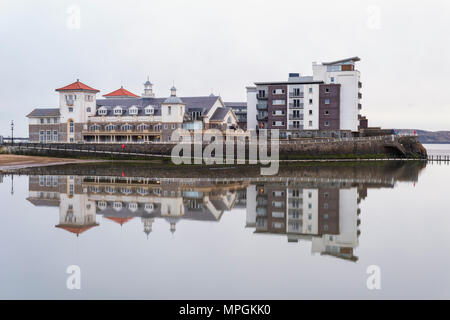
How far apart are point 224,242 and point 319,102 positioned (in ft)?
240

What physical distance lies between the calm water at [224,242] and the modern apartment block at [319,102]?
50.1 metres

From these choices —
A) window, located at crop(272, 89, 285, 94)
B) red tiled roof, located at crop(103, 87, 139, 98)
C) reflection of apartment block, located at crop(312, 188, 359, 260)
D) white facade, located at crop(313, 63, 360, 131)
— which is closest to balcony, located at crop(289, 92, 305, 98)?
window, located at crop(272, 89, 285, 94)

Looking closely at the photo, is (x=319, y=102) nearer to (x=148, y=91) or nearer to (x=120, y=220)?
(x=148, y=91)

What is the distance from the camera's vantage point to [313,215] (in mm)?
29422

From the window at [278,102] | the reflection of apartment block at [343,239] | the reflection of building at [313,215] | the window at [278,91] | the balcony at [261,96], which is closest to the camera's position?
the reflection of apartment block at [343,239]

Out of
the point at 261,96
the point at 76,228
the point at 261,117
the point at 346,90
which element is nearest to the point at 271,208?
the point at 76,228

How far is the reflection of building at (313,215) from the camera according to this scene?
22.8m

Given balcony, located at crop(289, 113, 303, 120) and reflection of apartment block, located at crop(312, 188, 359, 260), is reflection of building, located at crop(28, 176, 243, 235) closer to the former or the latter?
reflection of apartment block, located at crop(312, 188, 359, 260)

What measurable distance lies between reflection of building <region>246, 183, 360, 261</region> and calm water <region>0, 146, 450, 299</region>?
81 mm

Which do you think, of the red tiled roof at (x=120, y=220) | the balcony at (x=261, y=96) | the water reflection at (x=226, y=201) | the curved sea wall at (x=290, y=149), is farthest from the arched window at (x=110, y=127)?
the red tiled roof at (x=120, y=220)

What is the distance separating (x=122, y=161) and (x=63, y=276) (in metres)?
61.0

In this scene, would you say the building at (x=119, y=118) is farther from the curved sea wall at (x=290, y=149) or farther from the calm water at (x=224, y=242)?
the calm water at (x=224, y=242)

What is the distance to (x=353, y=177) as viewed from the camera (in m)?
54.2
